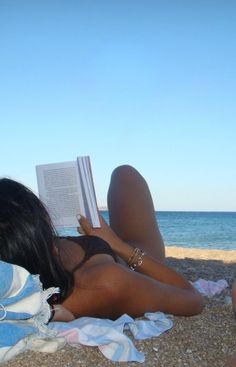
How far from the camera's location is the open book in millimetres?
2361

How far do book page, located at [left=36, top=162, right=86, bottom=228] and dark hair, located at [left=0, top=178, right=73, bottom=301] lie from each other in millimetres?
270

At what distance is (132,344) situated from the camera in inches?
74.8

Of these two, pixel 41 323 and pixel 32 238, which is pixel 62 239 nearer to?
pixel 32 238

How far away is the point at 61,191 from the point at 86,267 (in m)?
0.44

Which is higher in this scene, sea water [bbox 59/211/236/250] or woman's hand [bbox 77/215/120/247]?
woman's hand [bbox 77/215/120/247]

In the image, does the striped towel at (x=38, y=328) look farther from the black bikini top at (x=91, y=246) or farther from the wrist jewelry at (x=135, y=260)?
the wrist jewelry at (x=135, y=260)

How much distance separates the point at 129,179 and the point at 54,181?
81 centimetres

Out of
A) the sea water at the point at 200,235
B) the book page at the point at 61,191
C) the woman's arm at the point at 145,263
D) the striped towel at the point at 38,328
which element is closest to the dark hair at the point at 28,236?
the striped towel at the point at 38,328

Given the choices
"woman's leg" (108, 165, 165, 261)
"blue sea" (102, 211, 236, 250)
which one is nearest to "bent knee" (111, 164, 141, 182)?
"woman's leg" (108, 165, 165, 261)

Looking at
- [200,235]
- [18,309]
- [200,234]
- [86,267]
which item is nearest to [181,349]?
[86,267]

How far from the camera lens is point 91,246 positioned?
2.25m

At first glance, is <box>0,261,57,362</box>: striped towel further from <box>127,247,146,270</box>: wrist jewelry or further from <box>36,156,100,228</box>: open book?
<box>127,247,146,270</box>: wrist jewelry

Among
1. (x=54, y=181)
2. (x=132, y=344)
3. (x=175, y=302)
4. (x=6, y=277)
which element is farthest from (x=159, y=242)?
(x=6, y=277)

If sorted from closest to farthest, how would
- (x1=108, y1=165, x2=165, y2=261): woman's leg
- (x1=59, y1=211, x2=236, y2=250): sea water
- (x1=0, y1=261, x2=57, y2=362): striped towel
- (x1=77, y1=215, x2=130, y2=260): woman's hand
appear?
(x1=0, y1=261, x2=57, y2=362): striped towel < (x1=77, y1=215, x2=130, y2=260): woman's hand < (x1=108, y1=165, x2=165, y2=261): woman's leg < (x1=59, y1=211, x2=236, y2=250): sea water
